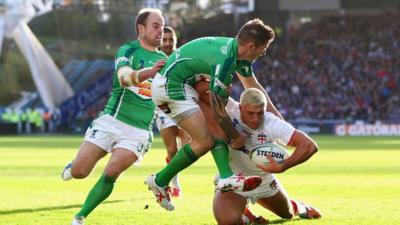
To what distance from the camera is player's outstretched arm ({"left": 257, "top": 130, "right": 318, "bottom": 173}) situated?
30.4ft

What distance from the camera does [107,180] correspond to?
385 inches

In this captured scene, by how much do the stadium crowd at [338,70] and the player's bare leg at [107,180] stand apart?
34.1m

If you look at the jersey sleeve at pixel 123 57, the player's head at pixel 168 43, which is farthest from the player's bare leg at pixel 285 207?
the player's head at pixel 168 43

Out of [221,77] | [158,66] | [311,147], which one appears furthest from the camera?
[158,66]

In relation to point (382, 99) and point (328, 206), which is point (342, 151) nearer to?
point (328, 206)

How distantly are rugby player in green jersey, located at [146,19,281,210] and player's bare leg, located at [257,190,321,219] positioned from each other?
0.81 meters

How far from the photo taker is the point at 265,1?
50.8 m

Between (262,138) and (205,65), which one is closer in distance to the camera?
(205,65)

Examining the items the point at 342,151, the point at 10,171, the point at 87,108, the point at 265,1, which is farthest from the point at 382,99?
the point at 10,171

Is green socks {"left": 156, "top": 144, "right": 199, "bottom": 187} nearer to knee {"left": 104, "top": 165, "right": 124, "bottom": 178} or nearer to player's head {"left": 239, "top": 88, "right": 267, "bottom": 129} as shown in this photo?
knee {"left": 104, "top": 165, "right": 124, "bottom": 178}

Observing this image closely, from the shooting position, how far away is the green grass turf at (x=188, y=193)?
10.6 m

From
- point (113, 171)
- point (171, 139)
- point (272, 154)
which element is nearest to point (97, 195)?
point (113, 171)

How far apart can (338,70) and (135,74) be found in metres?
39.6

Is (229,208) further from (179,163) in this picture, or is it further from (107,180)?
(107,180)
